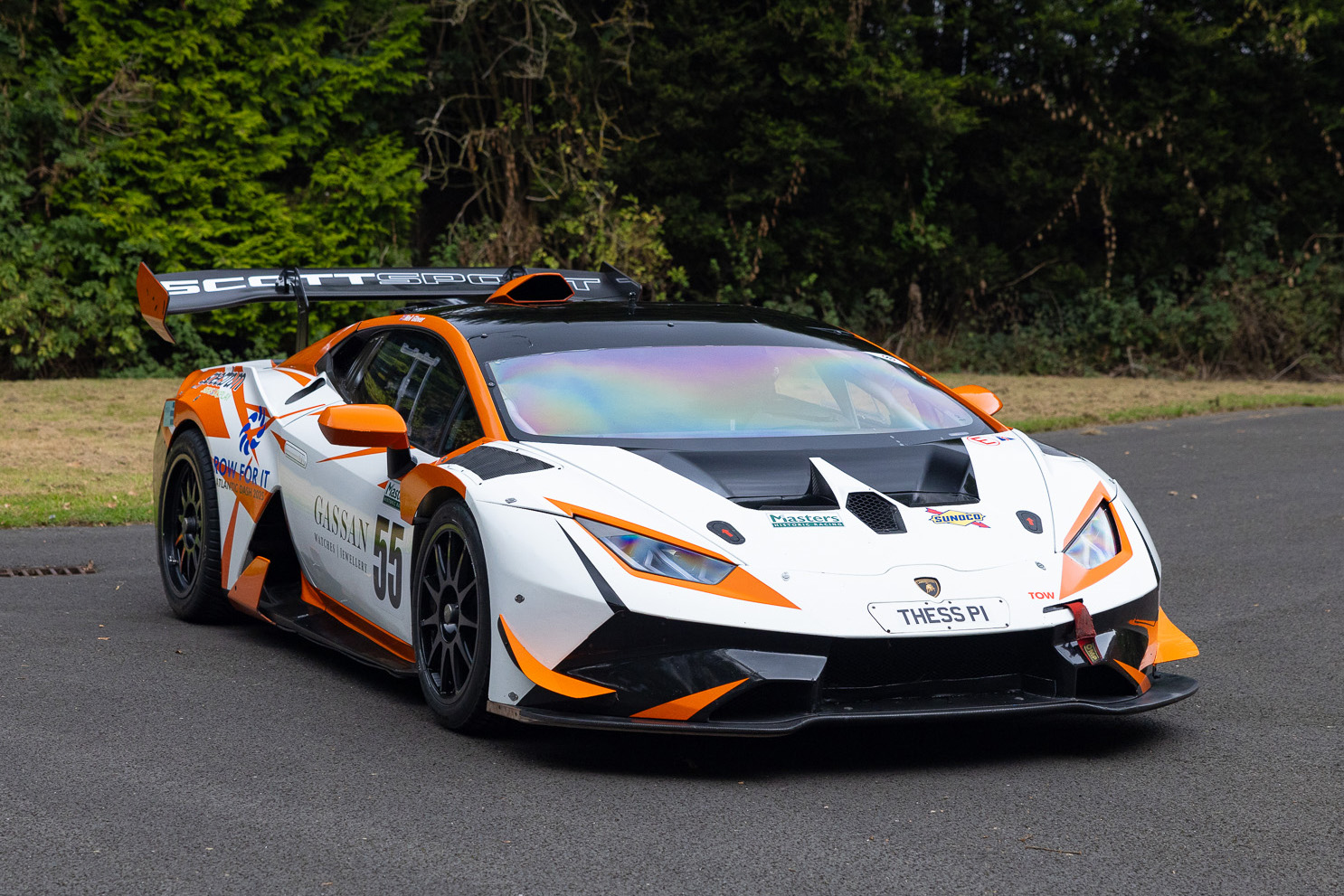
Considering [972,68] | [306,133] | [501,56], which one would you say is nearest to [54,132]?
[306,133]

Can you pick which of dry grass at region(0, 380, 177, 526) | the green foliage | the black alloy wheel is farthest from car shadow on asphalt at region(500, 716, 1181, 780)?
the green foliage

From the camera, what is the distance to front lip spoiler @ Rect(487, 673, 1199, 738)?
3891mm

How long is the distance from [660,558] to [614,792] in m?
0.62

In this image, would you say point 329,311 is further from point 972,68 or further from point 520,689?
point 520,689

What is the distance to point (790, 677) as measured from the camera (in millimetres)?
3873

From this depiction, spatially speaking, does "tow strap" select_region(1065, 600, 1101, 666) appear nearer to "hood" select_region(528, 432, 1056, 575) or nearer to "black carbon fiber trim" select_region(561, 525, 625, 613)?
"hood" select_region(528, 432, 1056, 575)

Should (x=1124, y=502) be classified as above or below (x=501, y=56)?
below

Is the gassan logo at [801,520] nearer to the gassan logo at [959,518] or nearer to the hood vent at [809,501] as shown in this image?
the hood vent at [809,501]

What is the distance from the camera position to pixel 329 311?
703 inches

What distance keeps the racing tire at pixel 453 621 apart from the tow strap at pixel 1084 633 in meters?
1.60

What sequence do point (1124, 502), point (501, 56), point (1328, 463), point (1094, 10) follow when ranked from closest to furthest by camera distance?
1. point (1124, 502)
2. point (1328, 463)
3. point (501, 56)
4. point (1094, 10)

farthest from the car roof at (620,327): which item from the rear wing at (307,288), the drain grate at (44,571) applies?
the drain grate at (44,571)

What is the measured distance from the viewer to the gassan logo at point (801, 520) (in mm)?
4137

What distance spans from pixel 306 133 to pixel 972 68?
372 inches
